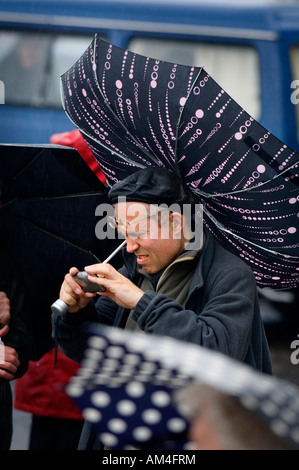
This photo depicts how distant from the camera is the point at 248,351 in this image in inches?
88.7

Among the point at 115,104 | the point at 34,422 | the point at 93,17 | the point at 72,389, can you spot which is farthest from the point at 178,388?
the point at 93,17

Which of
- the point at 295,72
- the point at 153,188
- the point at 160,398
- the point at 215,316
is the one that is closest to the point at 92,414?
the point at 160,398

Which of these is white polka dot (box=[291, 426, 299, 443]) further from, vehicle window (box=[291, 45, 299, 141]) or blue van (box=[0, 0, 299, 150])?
vehicle window (box=[291, 45, 299, 141])

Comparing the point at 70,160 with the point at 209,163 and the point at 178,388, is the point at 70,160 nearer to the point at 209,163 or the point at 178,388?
the point at 209,163

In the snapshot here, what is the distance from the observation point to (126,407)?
49.7 inches

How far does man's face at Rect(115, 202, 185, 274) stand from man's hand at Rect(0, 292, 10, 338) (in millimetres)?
791

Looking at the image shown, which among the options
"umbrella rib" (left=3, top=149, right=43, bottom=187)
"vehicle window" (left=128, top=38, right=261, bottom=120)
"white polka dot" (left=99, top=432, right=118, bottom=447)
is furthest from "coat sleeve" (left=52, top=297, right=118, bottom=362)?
"vehicle window" (left=128, top=38, right=261, bottom=120)

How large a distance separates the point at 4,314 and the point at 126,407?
166cm

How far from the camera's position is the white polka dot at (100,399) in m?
1.27

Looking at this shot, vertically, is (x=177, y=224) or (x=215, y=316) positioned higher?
(x=177, y=224)

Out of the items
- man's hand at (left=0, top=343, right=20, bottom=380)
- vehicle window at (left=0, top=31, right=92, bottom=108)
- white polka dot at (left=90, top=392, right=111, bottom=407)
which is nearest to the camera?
white polka dot at (left=90, top=392, right=111, bottom=407)

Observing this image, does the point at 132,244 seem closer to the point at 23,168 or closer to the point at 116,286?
the point at 116,286

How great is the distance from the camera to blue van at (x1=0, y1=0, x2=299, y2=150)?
277 inches

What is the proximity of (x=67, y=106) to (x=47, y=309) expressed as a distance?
92 cm
